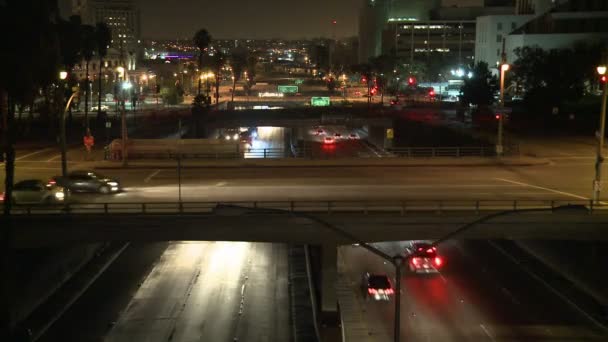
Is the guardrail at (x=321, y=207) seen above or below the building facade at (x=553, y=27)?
below

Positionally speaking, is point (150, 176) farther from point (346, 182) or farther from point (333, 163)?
point (333, 163)

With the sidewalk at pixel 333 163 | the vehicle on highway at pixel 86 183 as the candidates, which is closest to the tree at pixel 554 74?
the sidewalk at pixel 333 163

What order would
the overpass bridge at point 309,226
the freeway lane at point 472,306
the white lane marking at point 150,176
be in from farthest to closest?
the white lane marking at point 150,176 → the overpass bridge at point 309,226 → the freeway lane at point 472,306

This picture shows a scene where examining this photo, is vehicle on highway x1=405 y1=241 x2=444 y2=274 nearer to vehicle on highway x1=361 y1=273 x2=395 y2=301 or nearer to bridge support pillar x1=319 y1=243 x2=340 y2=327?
vehicle on highway x1=361 y1=273 x2=395 y2=301

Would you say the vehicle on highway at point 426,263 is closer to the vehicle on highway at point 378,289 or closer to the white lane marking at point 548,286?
the vehicle on highway at point 378,289

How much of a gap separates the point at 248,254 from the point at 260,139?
65.0 m

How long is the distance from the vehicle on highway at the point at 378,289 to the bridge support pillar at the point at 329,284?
313 cm

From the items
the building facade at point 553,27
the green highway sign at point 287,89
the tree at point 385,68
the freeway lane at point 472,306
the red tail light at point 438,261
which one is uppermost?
the building facade at point 553,27

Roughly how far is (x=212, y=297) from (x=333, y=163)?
65.8 ft

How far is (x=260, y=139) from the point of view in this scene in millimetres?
105188

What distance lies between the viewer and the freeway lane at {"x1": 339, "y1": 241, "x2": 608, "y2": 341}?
1156 inches

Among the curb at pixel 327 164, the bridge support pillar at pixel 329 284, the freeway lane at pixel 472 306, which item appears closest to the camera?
the freeway lane at pixel 472 306

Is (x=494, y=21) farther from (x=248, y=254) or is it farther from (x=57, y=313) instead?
(x=57, y=313)

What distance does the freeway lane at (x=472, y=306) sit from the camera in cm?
2938
